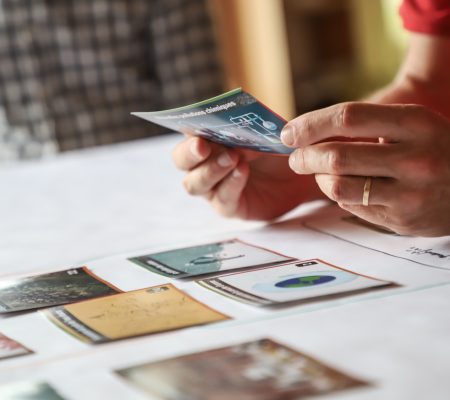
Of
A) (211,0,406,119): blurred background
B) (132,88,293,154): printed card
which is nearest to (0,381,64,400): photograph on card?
(132,88,293,154): printed card

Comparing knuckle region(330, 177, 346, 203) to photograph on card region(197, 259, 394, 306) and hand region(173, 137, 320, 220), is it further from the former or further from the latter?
hand region(173, 137, 320, 220)

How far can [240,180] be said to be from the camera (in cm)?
96

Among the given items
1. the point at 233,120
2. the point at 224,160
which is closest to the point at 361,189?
the point at 233,120

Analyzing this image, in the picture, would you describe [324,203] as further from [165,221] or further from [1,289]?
[1,289]

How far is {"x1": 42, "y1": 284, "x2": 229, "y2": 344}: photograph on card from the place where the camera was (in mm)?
638

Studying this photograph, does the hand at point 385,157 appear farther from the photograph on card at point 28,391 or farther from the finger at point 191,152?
the photograph on card at point 28,391

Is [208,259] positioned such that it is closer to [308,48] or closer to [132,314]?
[132,314]

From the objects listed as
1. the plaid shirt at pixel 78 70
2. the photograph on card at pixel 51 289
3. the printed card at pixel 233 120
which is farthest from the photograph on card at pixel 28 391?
the plaid shirt at pixel 78 70

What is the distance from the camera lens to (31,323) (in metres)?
0.69

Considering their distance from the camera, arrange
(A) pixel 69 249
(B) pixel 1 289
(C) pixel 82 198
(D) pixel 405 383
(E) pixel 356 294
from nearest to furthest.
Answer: (D) pixel 405 383 < (E) pixel 356 294 < (B) pixel 1 289 < (A) pixel 69 249 < (C) pixel 82 198

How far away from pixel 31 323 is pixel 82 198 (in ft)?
2.06

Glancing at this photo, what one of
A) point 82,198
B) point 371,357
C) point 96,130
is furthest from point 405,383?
point 96,130

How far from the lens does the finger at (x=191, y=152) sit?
92 centimetres

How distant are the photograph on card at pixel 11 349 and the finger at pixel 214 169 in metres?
0.35
